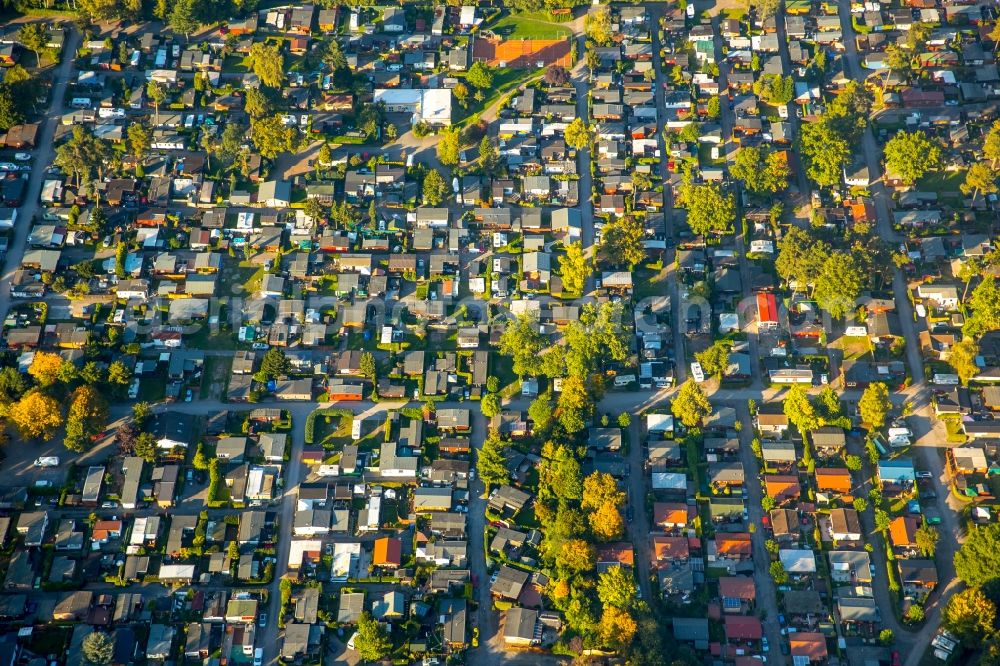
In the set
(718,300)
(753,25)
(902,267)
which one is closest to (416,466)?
(718,300)

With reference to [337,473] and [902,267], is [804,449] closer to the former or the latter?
[902,267]

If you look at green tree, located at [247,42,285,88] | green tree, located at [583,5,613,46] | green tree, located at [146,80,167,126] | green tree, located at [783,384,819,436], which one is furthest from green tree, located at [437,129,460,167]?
green tree, located at [783,384,819,436]

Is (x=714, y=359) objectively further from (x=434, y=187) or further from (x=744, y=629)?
(x=434, y=187)

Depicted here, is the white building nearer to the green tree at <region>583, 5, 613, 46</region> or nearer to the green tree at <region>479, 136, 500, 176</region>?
the green tree at <region>479, 136, 500, 176</region>

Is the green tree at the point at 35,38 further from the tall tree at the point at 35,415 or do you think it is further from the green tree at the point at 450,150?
the green tree at the point at 450,150

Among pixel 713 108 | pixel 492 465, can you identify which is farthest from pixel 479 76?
pixel 492 465
